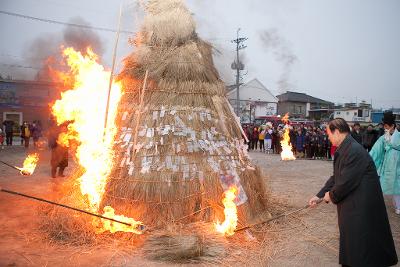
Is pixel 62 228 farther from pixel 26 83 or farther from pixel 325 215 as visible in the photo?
pixel 26 83

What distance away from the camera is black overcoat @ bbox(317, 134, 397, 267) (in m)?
3.61

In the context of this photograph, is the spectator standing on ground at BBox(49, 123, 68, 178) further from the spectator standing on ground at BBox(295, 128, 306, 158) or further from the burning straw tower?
the spectator standing on ground at BBox(295, 128, 306, 158)

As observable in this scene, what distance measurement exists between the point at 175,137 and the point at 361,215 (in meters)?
3.66

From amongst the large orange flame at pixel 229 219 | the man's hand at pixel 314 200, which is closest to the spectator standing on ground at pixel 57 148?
the large orange flame at pixel 229 219

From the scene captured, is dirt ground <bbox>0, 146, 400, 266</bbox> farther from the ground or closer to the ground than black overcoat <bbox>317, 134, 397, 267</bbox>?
closer to the ground

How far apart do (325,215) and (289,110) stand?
167ft

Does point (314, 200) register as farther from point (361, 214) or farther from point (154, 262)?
point (154, 262)

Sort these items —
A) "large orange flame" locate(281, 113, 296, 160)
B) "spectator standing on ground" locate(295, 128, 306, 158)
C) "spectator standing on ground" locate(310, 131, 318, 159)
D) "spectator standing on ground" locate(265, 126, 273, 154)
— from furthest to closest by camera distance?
"spectator standing on ground" locate(265, 126, 273, 154) → "spectator standing on ground" locate(295, 128, 306, 158) → "spectator standing on ground" locate(310, 131, 318, 159) → "large orange flame" locate(281, 113, 296, 160)

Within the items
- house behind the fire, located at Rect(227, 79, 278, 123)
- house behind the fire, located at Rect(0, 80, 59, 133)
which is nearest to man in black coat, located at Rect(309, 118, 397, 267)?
house behind the fire, located at Rect(0, 80, 59, 133)

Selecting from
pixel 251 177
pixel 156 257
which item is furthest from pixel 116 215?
pixel 251 177

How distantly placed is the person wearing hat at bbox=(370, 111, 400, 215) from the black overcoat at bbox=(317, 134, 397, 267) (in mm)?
4359

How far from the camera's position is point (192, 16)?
26.1 ft

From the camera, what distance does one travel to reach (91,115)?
724 centimetres

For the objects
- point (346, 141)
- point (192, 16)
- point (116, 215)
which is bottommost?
point (116, 215)
